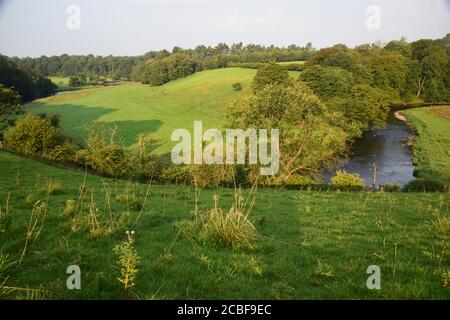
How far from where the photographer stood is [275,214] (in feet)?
45.7

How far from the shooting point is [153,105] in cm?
9281

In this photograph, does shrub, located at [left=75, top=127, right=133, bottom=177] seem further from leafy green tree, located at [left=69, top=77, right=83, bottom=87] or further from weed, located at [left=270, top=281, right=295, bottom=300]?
leafy green tree, located at [left=69, top=77, right=83, bottom=87]

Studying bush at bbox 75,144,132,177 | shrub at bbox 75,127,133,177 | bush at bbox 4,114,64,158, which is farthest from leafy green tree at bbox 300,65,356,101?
bush at bbox 4,114,64,158

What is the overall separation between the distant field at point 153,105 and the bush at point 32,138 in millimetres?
20175

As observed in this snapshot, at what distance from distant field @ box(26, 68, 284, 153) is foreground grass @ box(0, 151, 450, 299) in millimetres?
45935

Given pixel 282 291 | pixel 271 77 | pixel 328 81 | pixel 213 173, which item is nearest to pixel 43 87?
pixel 271 77

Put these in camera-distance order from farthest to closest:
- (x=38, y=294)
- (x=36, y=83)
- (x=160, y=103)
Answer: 1. (x=36, y=83)
2. (x=160, y=103)
3. (x=38, y=294)

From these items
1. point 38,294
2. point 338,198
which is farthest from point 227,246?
point 338,198

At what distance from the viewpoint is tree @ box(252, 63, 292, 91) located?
6706cm

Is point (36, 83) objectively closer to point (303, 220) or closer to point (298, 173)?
point (298, 173)

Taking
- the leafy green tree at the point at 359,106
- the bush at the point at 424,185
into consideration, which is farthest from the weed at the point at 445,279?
the leafy green tree at the point at 359,106

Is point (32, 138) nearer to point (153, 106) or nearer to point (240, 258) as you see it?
point (240, 258)

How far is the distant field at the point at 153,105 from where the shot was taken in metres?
71.4

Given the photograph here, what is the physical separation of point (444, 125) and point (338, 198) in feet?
184
